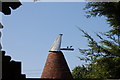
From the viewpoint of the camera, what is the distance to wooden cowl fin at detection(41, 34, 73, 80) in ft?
58.3

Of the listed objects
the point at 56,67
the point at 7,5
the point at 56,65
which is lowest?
the point at 56,67

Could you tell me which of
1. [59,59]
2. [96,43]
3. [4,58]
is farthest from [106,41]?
[4,58]

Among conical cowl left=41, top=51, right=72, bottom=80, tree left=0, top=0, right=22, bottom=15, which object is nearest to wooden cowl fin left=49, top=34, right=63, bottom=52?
conical cowl left=41, top=51, right=72, bottom=80

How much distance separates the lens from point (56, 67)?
18.1 metres

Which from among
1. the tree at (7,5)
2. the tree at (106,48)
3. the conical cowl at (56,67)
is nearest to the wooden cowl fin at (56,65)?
the conical cowl at (56,67)

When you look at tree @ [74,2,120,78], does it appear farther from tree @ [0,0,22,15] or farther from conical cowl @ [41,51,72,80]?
tree @ [0,0,22,15]

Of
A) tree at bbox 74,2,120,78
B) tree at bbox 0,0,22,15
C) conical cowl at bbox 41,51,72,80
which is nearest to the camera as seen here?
tree at bbox 0,0,22,15

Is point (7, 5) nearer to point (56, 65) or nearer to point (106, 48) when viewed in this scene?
point (106, 48)

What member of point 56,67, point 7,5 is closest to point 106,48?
point 56,67

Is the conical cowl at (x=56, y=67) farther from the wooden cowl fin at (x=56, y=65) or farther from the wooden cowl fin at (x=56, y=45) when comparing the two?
the wooden cowl fin at (x=56, y=45)

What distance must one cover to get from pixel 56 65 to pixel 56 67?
16 centimetres

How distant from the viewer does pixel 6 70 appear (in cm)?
251

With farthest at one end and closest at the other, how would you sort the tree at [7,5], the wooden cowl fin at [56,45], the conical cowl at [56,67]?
1. the wooden cowl fin at [56,45]
2. the conical cowl at [56,67]
3. the tree at [7,5]

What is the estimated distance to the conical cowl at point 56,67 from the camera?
17.8 m
